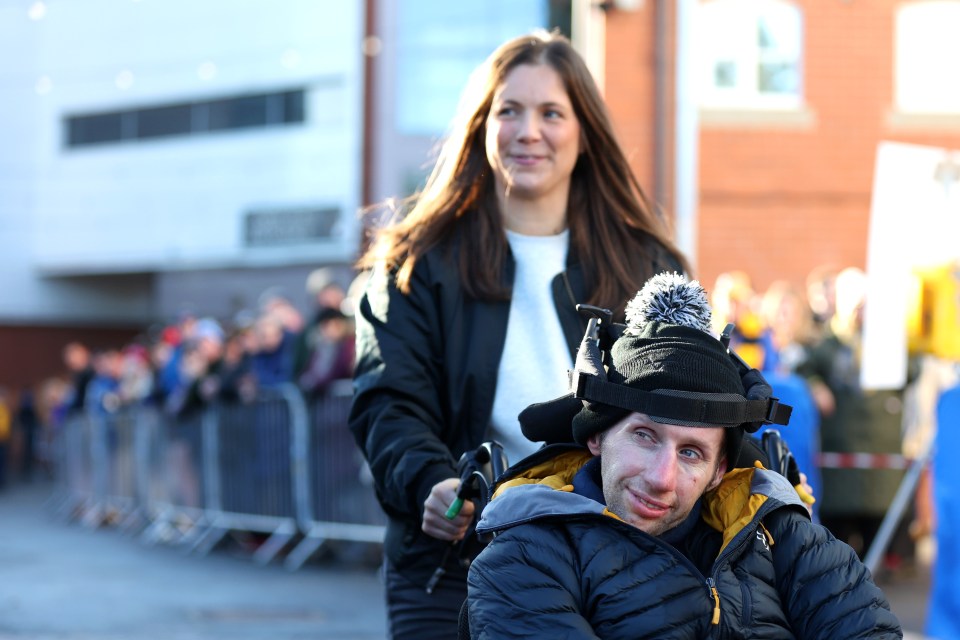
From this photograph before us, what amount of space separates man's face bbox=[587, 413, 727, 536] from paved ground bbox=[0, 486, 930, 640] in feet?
18.9

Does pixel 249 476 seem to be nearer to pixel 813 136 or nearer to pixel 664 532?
pixel 813 136

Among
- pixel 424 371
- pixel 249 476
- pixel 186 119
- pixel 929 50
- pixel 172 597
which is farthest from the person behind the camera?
pixel 186 119

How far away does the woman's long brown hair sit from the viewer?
3.94 meters

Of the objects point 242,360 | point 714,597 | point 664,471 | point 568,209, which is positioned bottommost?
point 242,360

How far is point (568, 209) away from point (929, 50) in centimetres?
1569

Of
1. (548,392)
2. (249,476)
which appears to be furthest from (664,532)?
(249,476)

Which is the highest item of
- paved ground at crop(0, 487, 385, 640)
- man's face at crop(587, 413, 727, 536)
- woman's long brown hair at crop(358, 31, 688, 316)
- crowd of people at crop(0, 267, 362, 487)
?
woman's long brown hair at crop(358, 31, 688, 316)

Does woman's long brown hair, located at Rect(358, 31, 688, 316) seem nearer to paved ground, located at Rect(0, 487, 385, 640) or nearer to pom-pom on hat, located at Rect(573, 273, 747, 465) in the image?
pom-pom on hat, located at Rect(573, 273, 747, 465)

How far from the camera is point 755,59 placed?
18391 mm

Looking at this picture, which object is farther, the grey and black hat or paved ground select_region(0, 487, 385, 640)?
paved ground select_region(0, 487, 385, 640)

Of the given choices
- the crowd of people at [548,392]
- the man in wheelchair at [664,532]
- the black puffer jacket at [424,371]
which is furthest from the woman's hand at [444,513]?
the man in wheelchair at [664,532]

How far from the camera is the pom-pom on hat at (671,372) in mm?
2906

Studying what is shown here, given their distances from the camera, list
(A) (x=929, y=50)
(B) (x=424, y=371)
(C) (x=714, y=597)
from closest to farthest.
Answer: (C) (x=714, y=597), (B) (x=424, y=371), (A) (x=929, y=50)

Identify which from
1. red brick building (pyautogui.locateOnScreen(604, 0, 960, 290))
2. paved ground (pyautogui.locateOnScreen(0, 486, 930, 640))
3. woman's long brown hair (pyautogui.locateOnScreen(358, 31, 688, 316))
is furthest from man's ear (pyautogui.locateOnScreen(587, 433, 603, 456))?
red brick building (pyautogui.locateOnScreen(604, 0, 960, 290))
